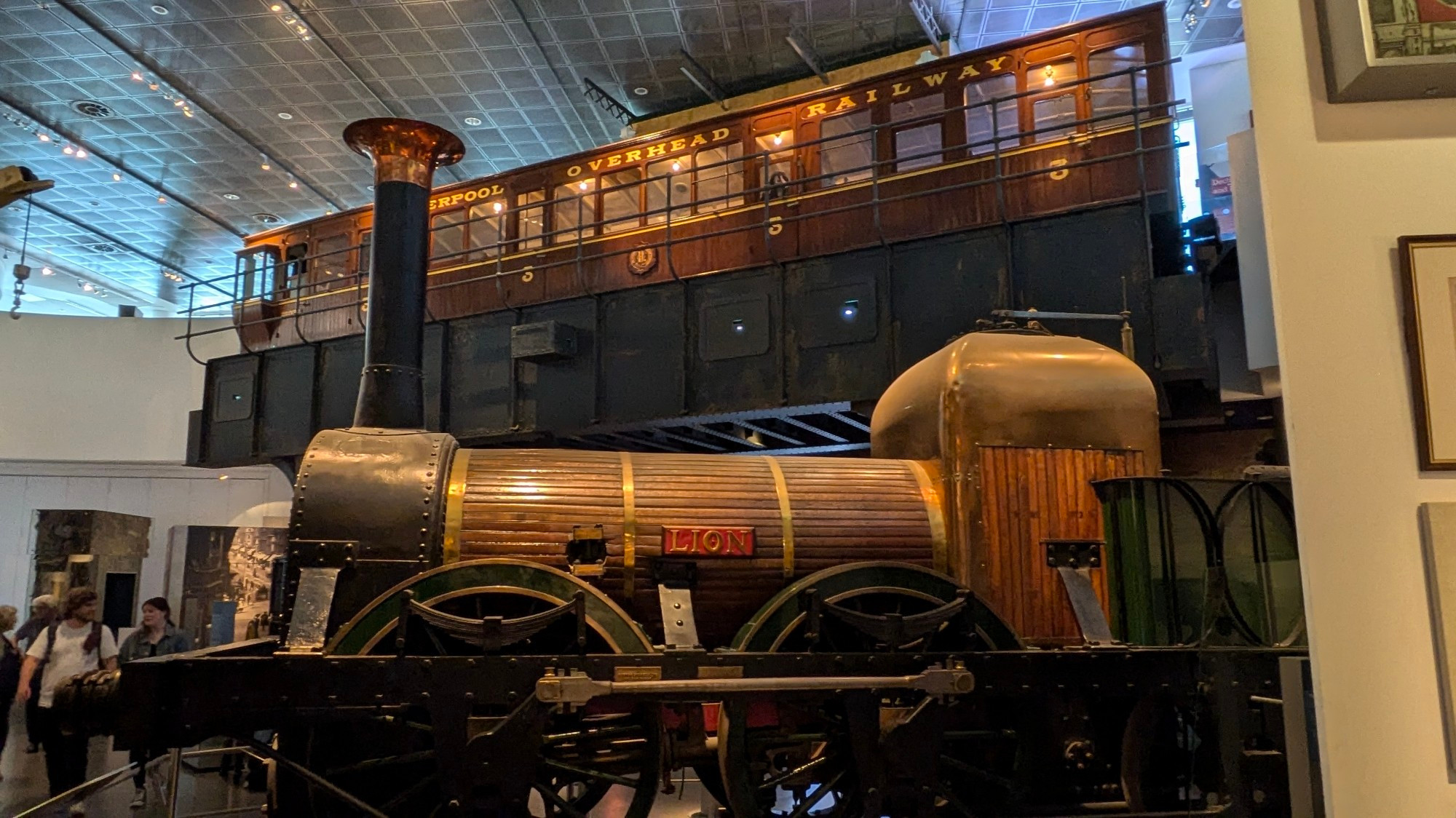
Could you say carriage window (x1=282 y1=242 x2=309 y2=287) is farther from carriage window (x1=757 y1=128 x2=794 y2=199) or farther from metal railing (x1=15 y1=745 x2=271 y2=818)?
metal railing (x1=15 y1=745 x2=271 y2=818)

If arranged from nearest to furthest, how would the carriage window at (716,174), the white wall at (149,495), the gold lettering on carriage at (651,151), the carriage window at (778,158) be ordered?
the carriage window at (778,158) < the carriage window at (716,174) < the gold lettering on carriage at (651,151) < the white wall at (149,495)

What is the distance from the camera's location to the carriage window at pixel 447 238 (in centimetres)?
1357

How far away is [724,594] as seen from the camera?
5.24 m

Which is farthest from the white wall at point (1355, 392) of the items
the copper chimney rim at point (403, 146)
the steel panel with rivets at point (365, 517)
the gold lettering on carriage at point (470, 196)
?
the gold lettering on carriage at point (470, 196)

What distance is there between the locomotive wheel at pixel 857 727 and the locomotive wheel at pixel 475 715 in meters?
0.46

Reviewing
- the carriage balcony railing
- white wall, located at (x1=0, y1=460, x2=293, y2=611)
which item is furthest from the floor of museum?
white wall, located at (x1=0, y1=460, x2=293, y2=611)

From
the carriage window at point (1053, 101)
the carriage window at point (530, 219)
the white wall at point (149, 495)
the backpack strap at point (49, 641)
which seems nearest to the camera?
the backpack strap at point (49, 641)

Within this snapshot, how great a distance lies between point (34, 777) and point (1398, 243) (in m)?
10.9

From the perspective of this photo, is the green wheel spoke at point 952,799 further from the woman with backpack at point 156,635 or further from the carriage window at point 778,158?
the carriage window at point 778,158

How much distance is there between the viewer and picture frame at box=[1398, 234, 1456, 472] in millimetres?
2270

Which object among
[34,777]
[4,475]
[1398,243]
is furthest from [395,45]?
[1398,243]

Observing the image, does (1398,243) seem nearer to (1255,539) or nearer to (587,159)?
(1255,539)

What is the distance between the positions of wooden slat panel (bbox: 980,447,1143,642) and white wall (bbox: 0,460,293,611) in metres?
16.4

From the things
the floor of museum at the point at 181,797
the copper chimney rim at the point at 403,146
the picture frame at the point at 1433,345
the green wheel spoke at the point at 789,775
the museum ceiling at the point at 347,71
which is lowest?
the floor of museum at the point at 181,797
